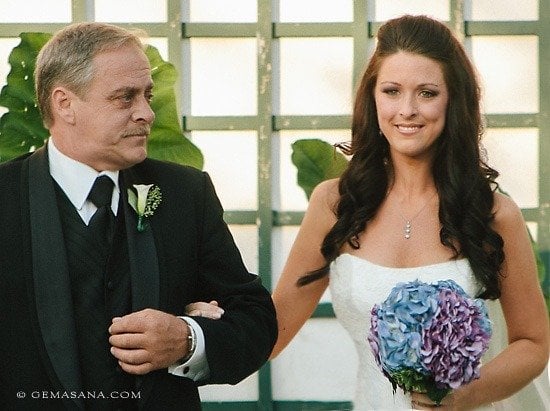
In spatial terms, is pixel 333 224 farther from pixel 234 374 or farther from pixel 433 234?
pixel 234 374

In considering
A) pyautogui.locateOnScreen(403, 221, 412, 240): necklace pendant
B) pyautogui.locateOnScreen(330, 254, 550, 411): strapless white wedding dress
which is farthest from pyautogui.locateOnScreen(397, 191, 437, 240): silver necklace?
pyautogui.locateOnScreen(330, 254, 550, 411): strapless white wedding dress

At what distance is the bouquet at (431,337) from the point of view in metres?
3.04

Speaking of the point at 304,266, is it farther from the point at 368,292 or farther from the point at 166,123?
A: the point at 166,123

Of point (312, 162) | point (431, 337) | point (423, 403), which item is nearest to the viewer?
point (431, 337)

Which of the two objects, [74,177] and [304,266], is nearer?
[74,177]

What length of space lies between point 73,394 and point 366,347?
1.11m

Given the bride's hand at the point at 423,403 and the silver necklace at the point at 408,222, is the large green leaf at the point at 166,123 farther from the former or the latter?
the bride's hand at the point at 423,403

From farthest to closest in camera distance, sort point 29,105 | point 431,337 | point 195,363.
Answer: point 29,105
point 431,337
point 195,363

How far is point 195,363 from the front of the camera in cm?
292

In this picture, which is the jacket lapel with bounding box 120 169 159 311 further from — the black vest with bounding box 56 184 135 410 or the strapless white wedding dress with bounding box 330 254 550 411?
the strapless white wedding dress with bounding box 330 254 550 411

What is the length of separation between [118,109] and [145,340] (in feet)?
1.78

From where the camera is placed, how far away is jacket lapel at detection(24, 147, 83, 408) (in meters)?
2.85

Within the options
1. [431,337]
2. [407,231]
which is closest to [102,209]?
[431,337]

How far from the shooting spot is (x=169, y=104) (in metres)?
4.58
